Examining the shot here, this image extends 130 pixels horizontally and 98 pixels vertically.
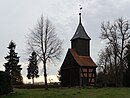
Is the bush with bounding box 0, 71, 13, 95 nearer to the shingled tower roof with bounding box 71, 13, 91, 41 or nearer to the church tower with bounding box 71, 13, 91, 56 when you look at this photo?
the church tower with bounding box 71, 13, 91, 56

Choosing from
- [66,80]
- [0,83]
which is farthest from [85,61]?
[0,83]

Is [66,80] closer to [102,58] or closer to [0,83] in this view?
[102,58]

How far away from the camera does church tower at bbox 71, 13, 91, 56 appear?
57.9 meters

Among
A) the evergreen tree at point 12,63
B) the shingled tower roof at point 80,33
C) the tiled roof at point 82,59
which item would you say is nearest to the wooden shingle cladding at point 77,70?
the tiled roof at point 82,59

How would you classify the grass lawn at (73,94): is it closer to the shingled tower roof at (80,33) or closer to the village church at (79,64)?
the village church at (79,64)

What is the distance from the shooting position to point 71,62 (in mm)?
57406

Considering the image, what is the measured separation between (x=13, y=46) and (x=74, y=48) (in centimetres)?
2318

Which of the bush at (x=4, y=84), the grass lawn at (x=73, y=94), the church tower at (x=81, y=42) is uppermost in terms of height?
the church tower at (x=81, y=42)

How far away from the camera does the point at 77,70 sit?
182 feet

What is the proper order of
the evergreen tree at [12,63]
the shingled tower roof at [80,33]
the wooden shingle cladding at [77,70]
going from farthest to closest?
the evergreen tree at [12,63] < the shingled tower roof at [80,33] < the wooden shingle cladding at [77,70]

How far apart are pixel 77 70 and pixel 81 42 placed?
20.4 feet

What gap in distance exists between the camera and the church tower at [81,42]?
5791cm

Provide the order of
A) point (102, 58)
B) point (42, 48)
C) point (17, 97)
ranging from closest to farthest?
1. point (17, 97)
2. point (42, 48)
3. point (102, 58)

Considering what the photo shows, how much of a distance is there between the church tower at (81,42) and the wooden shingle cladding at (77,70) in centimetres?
93
